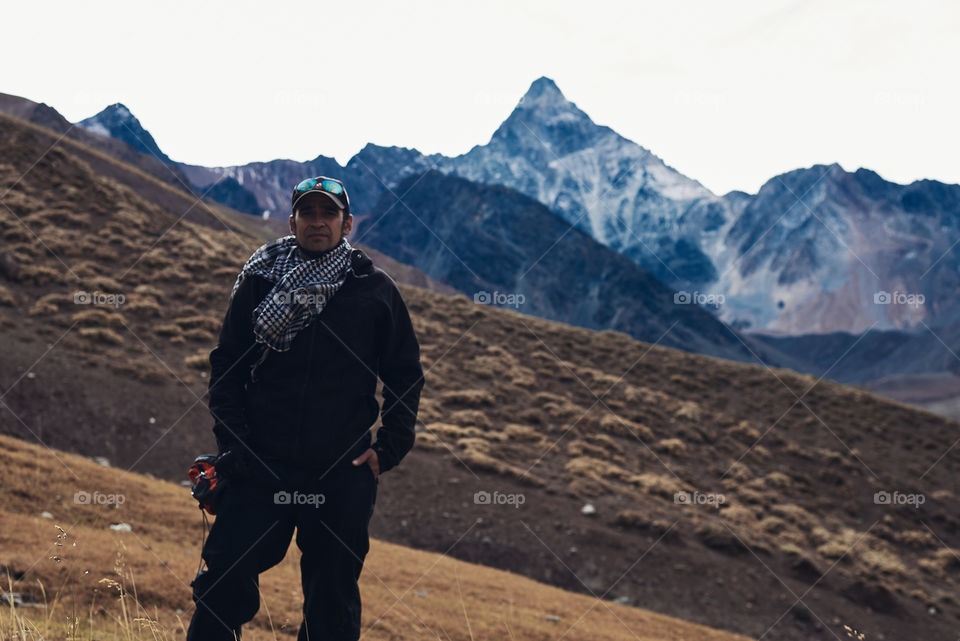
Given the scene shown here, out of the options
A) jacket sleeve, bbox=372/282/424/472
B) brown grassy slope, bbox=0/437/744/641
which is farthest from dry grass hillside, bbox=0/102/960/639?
jacket sleeve, bbox=372/282/424/472

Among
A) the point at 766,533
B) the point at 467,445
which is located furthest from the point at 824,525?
the point at 467,445

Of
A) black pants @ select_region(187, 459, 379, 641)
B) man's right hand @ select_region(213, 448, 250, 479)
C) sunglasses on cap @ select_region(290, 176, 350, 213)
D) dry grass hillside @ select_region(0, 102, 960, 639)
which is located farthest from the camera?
dry grass hillside @ select_region(0, 102, 960, 639)

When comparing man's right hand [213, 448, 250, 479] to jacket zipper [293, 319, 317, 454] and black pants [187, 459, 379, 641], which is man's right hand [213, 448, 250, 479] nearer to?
black pants [187, 459, 379, 641]

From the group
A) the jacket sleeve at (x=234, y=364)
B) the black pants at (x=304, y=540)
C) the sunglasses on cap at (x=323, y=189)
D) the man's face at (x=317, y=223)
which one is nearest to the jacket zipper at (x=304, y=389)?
the black pants at (x=304, y=540)

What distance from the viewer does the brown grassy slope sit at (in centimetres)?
498

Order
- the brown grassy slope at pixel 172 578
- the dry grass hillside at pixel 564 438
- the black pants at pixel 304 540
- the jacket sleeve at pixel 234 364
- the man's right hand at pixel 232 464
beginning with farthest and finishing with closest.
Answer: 1. the dry grass hillside at pixel 564 438
2. the brown grassy slope at pixel 172 578
3. the jacket sleeve at pixel 234 364
4. the man's right hand at pixel 232 464
5. the black pants at pixel 304 540

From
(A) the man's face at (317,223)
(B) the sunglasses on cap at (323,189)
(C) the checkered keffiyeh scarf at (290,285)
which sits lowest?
(C) the checkered keffiyeh scarf at (290,285)

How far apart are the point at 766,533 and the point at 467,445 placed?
8.62 meters

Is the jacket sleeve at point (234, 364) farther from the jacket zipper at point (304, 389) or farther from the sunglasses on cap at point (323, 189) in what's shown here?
the sunglasses on cap at point (323, 189)

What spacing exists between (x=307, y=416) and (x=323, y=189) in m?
1.03

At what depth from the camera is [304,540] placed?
2676mm

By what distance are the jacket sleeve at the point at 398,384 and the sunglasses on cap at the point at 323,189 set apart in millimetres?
467

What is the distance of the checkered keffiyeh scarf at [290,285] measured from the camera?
2.76 metres

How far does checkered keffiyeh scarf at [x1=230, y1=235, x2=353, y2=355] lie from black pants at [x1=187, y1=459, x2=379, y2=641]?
0.59 metres
